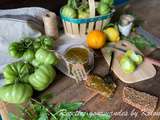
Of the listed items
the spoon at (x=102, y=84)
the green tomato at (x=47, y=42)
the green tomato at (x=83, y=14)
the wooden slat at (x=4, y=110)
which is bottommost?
the wooden slat at (x=4, y=110)

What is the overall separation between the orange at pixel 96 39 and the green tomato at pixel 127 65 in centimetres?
12

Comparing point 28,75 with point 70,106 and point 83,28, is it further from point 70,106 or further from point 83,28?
point 83,28

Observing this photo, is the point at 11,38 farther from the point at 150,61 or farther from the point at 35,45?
the point at 150,61

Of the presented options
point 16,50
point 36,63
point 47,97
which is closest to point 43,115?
point 47,97

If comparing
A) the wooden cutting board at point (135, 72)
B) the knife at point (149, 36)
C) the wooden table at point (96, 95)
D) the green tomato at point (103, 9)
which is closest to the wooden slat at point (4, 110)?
the wooden table at point (96, 95)

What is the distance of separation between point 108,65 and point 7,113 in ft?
1.20

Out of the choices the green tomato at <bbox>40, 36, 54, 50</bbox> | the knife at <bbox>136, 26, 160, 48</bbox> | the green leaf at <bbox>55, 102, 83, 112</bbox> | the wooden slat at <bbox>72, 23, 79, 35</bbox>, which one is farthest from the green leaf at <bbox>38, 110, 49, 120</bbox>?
the knife at <bbox>136, 26, 160, 48</bbox>

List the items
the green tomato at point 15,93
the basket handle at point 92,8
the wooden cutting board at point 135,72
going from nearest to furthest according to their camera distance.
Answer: the green tomato at point 15,93 → the wooden cutting board at point 135,72 → the basket handle at point 92,8

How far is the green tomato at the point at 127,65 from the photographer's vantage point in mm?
816

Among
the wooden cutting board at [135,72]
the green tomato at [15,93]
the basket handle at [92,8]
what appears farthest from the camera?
the basket handle at [92,8]

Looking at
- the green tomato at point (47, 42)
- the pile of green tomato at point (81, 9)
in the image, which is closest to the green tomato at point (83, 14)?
the pile of green tomato at point (81, 9)

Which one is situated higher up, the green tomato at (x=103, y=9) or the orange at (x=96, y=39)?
the green tomato at (x=103, y=9)

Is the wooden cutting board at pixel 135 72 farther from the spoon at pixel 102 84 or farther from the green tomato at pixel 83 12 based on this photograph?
the green tomato at pixel 83 12

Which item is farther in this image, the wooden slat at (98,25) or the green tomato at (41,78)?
the wooden slat at (98,25)
